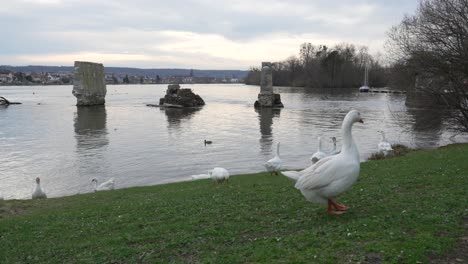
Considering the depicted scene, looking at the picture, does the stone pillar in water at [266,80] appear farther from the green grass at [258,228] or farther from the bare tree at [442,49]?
the green grass at [258,228]

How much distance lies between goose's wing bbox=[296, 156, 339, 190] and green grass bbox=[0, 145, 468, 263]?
2.75ft

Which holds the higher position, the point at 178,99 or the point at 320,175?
the point at 320,175

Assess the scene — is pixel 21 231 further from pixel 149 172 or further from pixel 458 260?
pixel 149 172

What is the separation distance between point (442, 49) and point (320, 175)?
19420mm

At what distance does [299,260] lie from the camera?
648 cm

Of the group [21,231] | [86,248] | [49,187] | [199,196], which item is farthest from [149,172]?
[86,248]

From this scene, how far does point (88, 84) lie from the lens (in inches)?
4040

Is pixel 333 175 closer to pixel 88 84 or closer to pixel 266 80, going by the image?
pixel 266 80

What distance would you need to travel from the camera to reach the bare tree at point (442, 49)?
23422 mm

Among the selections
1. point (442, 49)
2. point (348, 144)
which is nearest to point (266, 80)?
point (442, 49)

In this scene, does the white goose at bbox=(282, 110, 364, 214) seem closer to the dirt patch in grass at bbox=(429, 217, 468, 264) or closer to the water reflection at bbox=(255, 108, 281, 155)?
the dirt patch in grass at bbox=(429, 217, 468, 264)

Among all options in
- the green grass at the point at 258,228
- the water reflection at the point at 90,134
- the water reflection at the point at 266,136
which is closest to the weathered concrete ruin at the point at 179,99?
the water reflection at the point at 90,134

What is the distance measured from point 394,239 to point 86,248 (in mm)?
6262

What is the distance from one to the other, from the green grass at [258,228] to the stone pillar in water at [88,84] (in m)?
92.0
